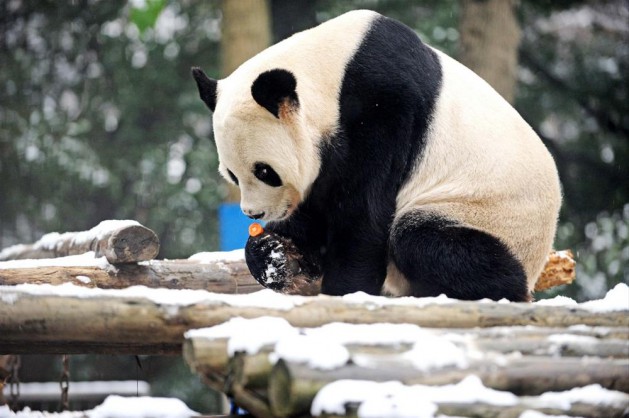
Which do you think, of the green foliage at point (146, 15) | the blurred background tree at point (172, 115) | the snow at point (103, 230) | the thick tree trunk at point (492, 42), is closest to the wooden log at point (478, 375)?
the snow at point (103, 230)

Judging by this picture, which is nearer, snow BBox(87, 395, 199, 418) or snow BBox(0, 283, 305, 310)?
snow BBox(0, 283, 305, 310)

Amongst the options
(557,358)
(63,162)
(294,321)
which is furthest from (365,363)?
(63,162)

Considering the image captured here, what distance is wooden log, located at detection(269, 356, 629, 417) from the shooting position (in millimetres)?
2299

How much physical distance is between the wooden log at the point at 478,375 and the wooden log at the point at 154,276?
2.01m

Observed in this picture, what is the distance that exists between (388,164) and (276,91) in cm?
58

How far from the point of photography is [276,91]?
368 centimetres

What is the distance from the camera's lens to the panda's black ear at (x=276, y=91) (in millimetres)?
3648

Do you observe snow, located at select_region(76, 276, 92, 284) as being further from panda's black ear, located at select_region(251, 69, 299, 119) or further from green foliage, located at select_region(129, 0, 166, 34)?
green foliage, located at select_region(129, 0, 166, 34)

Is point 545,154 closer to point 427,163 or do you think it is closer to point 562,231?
point 427,163

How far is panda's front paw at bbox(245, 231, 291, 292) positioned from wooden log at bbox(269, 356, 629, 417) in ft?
5.84

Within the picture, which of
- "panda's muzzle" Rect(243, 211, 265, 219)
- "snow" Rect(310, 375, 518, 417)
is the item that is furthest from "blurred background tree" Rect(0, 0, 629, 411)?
"snow" Rect(310, 375, 518, 417)

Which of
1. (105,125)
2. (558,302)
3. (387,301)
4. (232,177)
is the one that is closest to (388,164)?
(232,177)

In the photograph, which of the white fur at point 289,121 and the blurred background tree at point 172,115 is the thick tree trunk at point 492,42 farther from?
the white fur at point 289,121

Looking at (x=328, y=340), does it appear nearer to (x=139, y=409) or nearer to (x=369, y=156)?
(x=139, y=409)
